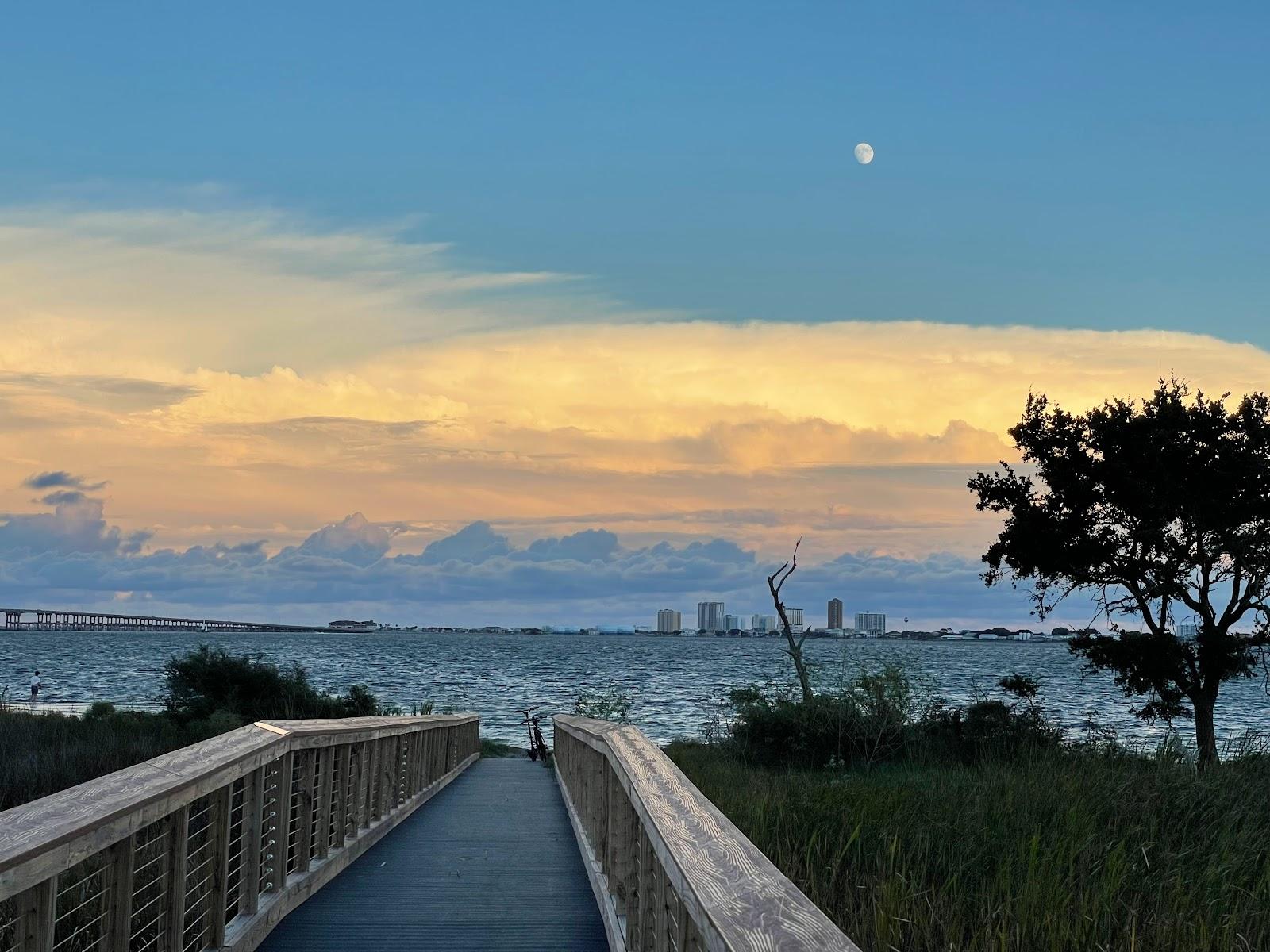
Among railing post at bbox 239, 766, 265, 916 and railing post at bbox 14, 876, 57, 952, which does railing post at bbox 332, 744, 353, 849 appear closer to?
railing post at bbox 239, 766, 265, 916

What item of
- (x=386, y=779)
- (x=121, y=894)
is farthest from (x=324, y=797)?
(x=121, y=894)

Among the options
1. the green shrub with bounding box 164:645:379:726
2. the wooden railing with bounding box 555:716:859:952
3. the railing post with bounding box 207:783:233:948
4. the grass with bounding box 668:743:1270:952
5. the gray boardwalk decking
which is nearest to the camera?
the wooden railing with bounding box 555:716:859:952

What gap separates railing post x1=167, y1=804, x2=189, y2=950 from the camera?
5.28m

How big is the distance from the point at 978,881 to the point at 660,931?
289 cm

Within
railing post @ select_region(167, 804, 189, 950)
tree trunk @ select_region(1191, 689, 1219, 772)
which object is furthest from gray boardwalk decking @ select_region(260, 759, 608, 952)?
tree trunk @ select_region(1191, 689, 1219, 772)

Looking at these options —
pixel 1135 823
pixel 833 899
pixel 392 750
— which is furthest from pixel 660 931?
pixel 392 750

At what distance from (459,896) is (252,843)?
1686 millimetres

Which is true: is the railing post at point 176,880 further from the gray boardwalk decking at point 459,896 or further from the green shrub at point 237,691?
the green shrub at point 237,691

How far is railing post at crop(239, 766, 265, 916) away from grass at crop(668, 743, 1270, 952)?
2.71m

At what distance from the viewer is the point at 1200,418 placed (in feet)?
74.6

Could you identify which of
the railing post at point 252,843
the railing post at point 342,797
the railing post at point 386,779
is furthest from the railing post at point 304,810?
the railing post at point 386,779

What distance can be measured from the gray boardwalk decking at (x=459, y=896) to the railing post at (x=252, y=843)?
0.86ft

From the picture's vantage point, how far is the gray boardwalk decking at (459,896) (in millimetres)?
6836

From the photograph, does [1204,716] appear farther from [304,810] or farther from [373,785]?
[304,810]
